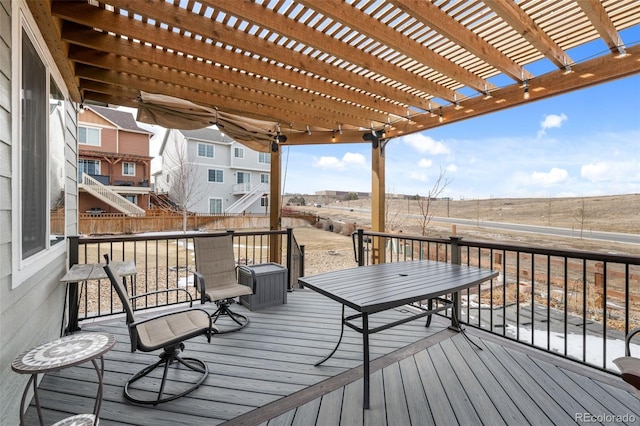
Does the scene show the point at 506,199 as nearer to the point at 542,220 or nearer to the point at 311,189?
the point at 542,220

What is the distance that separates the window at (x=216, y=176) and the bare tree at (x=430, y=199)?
13.7 meters

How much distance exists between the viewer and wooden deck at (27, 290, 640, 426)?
178cm

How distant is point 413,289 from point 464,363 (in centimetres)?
89

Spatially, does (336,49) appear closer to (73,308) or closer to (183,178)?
(73,308)

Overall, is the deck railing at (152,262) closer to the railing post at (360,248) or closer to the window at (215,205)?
the railing post at (360,248)

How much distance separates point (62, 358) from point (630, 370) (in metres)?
2.89

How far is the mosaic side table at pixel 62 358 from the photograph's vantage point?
1291 millimetres

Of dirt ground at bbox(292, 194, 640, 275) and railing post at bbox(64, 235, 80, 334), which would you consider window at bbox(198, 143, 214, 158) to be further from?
railing post at bbox(64, 235, 80, 334)

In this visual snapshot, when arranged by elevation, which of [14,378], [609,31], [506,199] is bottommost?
[14,378]

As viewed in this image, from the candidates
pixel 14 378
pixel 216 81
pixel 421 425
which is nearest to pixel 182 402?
pixel 14 378

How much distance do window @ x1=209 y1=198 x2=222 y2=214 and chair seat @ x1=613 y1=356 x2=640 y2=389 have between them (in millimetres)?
18305

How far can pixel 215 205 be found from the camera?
1783cm

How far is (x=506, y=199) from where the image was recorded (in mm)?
9406

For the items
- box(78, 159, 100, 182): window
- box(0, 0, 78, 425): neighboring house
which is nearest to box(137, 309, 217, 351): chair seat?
box(0, 0, 78, 425): neighboring house
